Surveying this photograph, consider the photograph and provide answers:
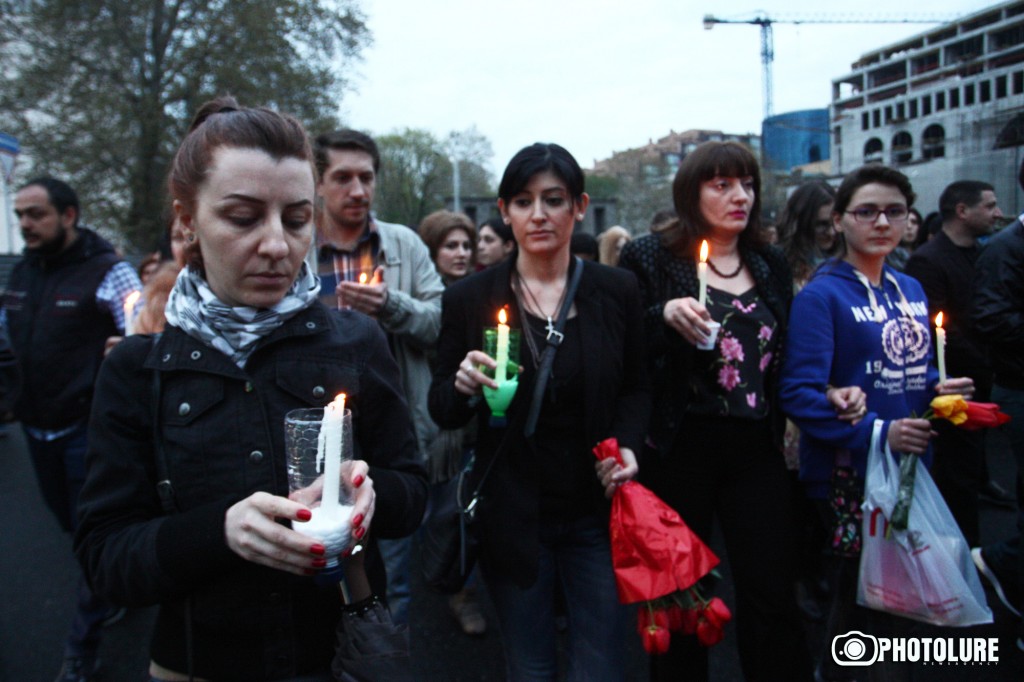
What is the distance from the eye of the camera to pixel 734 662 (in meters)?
3.37

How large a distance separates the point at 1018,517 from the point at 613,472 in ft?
7.78

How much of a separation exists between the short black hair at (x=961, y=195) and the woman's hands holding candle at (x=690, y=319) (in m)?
3.55

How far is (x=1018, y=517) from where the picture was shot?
3.24 meters

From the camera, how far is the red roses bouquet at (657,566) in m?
2.18

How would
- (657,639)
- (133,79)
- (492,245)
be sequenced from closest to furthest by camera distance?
(657,639) → (492,245) → (133,79)

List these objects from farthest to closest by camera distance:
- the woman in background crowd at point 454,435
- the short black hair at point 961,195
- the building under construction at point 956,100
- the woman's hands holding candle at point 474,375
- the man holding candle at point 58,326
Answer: the short black hair at point 961,195 → the building under construction at point 956,100 → the man holding candle at point 58,326 → the woman in background crowd at point 454,435 → the woman's hands holding candle at point 474,375

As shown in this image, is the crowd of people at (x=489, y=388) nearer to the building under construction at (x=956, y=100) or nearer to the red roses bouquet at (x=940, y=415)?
the red roses bouquet at (x=940, y=415)

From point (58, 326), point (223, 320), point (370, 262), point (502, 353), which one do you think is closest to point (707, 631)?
point (502, 353)

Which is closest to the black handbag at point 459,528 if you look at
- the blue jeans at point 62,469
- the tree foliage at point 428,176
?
the blue jeans at point 62,469

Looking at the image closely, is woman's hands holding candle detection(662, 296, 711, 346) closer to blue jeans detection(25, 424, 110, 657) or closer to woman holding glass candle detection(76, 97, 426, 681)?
woman holding glass candle detection(76, 97, 426, 681)

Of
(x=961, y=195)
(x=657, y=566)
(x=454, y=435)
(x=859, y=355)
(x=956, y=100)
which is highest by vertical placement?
(x=956, y=100)

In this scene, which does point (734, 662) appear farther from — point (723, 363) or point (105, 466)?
point (105, 466)

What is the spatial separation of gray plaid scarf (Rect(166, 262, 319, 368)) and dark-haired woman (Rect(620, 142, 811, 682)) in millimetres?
1470

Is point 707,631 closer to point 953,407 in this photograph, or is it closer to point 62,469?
point 953,407
